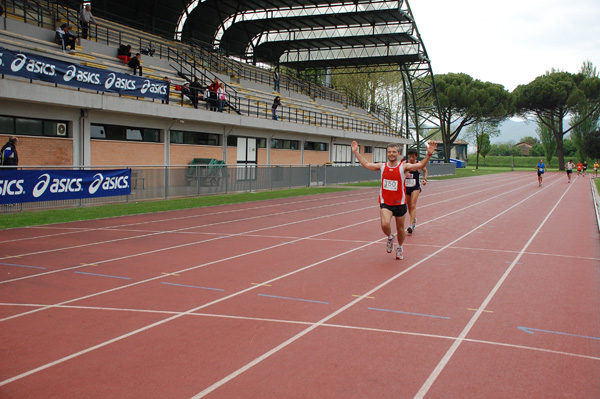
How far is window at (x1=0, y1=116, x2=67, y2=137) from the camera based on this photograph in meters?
17.9

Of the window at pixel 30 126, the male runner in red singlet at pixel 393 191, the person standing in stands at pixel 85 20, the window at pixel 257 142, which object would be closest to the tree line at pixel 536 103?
the window at pixel 257 142

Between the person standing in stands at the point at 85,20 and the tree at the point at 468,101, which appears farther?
the tree at the point at 468,101

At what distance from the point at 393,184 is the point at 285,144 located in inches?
1026

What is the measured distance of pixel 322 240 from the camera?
38.2 feet

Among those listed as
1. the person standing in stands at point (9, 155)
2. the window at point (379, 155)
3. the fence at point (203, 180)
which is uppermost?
the window at point (379, 155)

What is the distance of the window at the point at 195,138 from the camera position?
25.4m

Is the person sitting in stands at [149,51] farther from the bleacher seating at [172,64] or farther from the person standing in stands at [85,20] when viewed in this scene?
the person standing in stands at [85,20]

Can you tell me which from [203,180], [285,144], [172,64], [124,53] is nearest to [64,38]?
[124,53]

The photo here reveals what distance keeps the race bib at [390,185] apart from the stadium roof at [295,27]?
1215 inches

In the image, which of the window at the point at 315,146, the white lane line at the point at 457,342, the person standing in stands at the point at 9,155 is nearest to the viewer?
the white lane line at the point at 457,342

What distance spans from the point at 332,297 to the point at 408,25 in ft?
128

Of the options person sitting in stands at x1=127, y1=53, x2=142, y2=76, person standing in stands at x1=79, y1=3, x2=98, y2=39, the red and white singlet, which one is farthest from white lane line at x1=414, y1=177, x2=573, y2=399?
person standing in stands at x1=79, y1=3, x2=98, y2=39

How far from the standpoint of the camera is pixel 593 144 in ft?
249

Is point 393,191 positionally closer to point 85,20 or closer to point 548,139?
point 85,20
